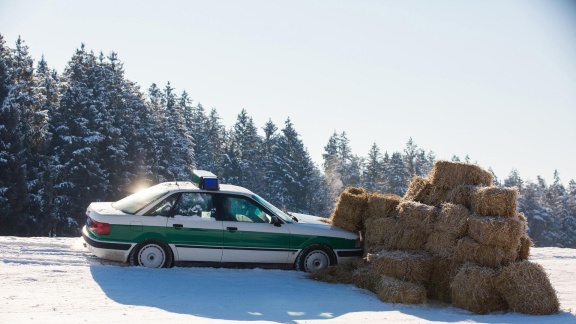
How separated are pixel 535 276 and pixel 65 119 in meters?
37.5

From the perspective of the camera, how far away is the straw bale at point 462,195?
1000 cm

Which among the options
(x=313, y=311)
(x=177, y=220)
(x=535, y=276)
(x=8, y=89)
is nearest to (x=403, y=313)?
(x=313, y=311)

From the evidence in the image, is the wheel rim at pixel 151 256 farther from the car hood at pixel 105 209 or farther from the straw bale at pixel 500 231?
the straw bale at pixel 500 231

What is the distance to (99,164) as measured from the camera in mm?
40750

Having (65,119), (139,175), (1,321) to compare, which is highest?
(65,119)

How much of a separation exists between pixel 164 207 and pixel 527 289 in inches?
255

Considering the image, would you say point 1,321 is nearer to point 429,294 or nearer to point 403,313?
point 403,313

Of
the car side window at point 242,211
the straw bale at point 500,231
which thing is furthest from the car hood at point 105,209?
the straw bale at point 500,231

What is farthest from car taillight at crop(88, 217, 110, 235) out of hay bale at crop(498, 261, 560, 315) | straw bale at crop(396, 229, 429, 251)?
hay bale at crop(498, 261, 560, 315)

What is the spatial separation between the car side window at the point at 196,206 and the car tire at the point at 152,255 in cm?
71

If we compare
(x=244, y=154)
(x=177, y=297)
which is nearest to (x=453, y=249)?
(x=177, y=297)

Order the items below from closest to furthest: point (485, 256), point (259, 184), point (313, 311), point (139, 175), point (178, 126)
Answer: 1. point (313, 311)
2. point (485, 256)
3. point (139, 175)
4. point (178, 126)
5. point (259, 184)

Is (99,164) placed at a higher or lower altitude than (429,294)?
higher

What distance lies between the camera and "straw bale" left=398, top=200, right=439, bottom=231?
10.3 metres
